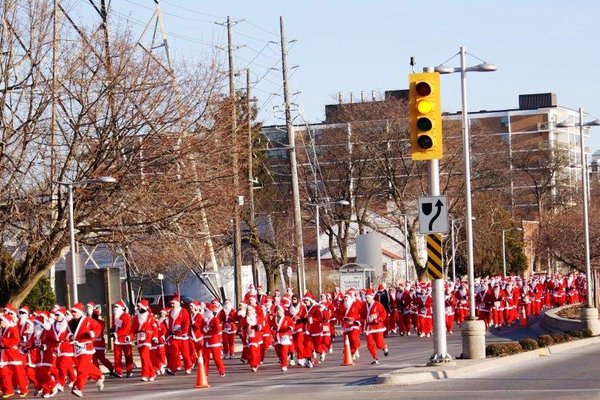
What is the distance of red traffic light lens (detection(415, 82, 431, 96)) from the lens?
2275 cm

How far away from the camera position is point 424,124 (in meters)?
22.6

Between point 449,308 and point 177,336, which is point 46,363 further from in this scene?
point 449,308

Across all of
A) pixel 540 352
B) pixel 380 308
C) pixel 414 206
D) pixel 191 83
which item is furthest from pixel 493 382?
pixel 414 206

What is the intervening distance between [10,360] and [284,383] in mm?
5431

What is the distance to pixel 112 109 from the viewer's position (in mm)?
36219

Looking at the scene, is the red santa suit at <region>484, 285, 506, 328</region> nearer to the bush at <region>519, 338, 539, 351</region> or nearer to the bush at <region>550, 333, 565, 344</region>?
the bush at <region>550, 333, 565, 344</region>

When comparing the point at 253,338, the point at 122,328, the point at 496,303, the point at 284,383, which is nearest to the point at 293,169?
the point at 496,303

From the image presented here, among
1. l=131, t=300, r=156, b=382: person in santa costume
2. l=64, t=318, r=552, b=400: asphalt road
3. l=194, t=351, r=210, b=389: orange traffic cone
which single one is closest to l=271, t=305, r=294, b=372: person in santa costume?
l=64, t=318, r=552, b=400: asphalt road

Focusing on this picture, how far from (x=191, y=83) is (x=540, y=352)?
14878mm

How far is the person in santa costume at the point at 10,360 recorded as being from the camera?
83.2 ft

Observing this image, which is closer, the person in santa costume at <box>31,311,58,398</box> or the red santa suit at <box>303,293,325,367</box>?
the person in santa costume at <box>31,311,58,398</box>

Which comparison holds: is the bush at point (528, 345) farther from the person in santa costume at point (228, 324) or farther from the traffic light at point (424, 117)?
the person in santa costume at point (228, 324)

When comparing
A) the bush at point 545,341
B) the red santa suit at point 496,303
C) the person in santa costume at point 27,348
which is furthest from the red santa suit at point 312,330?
the red santa suit at point 496,303

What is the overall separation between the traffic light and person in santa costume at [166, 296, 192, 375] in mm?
9281
